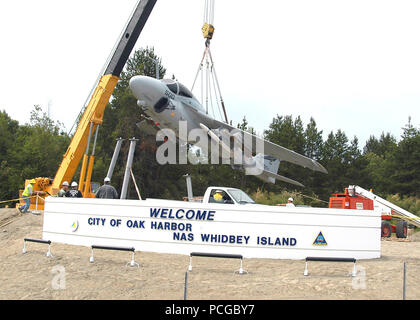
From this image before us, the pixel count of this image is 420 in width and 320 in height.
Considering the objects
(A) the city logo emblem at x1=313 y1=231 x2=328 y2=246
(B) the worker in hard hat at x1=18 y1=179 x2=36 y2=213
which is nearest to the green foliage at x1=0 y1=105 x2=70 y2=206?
(B) the worker in hard hat at x1=18 y1=179 x2=36 y2=213

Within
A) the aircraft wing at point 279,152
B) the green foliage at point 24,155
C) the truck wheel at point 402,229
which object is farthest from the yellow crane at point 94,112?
the green foliage at point 24,155

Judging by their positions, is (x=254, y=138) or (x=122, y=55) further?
(x=254, y=138)

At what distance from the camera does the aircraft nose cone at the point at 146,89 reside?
18.6m

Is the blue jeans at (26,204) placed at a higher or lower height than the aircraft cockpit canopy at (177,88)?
lower

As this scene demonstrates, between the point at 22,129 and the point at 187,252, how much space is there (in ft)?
160

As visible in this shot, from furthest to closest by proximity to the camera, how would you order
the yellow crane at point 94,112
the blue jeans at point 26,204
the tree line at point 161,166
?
the tree line at point 161,166 → the blue jeans at point 26,204 → the yellow crane at point 94,112

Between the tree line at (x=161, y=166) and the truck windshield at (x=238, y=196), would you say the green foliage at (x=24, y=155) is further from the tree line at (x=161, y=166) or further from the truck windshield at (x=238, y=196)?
the truck windshield at (x=238, y=196)

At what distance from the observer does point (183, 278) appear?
28.2 ft

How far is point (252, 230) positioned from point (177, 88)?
12012 mm

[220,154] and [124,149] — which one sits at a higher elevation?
[124,149]

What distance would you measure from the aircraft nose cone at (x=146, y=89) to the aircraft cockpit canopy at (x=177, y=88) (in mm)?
1191

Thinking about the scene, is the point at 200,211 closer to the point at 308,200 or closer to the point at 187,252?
the point at 187,252

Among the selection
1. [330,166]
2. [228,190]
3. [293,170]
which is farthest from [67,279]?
[330,166]
